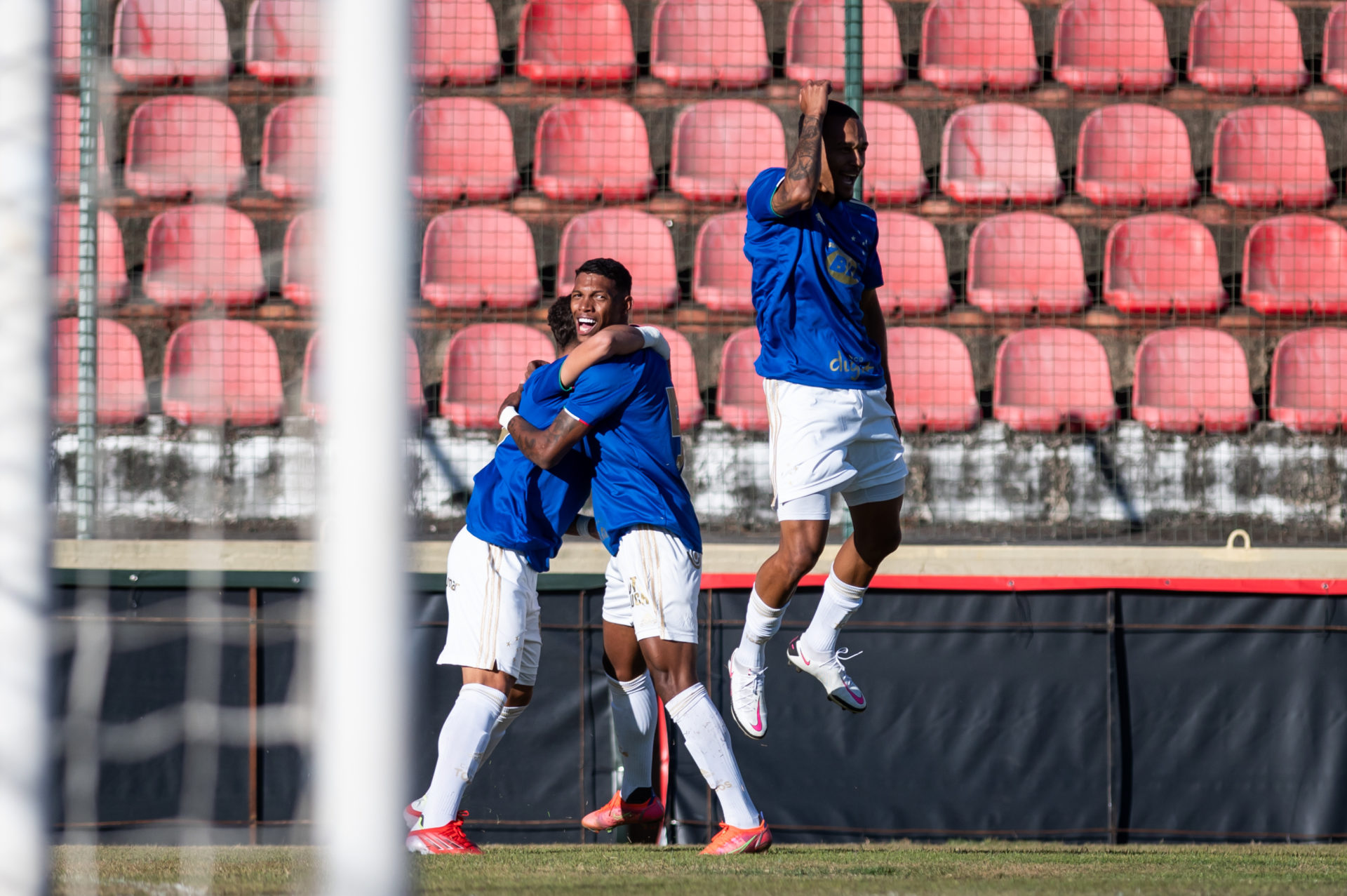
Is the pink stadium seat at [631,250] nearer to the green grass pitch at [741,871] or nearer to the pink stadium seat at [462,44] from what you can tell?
the pink stadium seat at [462,44]

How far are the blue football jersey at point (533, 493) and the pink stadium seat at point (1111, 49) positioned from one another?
21.9 feet

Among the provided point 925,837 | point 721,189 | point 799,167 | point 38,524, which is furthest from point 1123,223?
point 38,524

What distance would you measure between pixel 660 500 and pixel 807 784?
2.61 metres

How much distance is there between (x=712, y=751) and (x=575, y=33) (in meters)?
7.07

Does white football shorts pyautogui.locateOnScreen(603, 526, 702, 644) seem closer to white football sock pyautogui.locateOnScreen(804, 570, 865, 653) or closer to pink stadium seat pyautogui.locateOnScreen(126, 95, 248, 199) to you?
white football sock pyautogui.locateOnScreen(804, 570, 865, 653)

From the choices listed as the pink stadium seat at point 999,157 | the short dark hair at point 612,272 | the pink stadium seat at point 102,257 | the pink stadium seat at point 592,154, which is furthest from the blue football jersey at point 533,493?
the pink stadium seat at point 999,157

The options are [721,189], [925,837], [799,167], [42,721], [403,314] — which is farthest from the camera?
[721,189]

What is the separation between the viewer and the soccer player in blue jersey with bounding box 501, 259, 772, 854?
14.8 feet

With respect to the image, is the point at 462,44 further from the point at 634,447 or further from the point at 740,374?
the point at 634,447

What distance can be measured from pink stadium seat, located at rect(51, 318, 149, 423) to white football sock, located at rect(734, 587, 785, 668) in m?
4.23

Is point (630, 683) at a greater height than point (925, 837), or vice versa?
point (630, 683)

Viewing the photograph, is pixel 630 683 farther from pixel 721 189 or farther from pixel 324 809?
pixel 721 189

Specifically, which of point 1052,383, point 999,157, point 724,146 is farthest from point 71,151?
point 999,157

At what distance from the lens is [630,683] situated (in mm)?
5188
